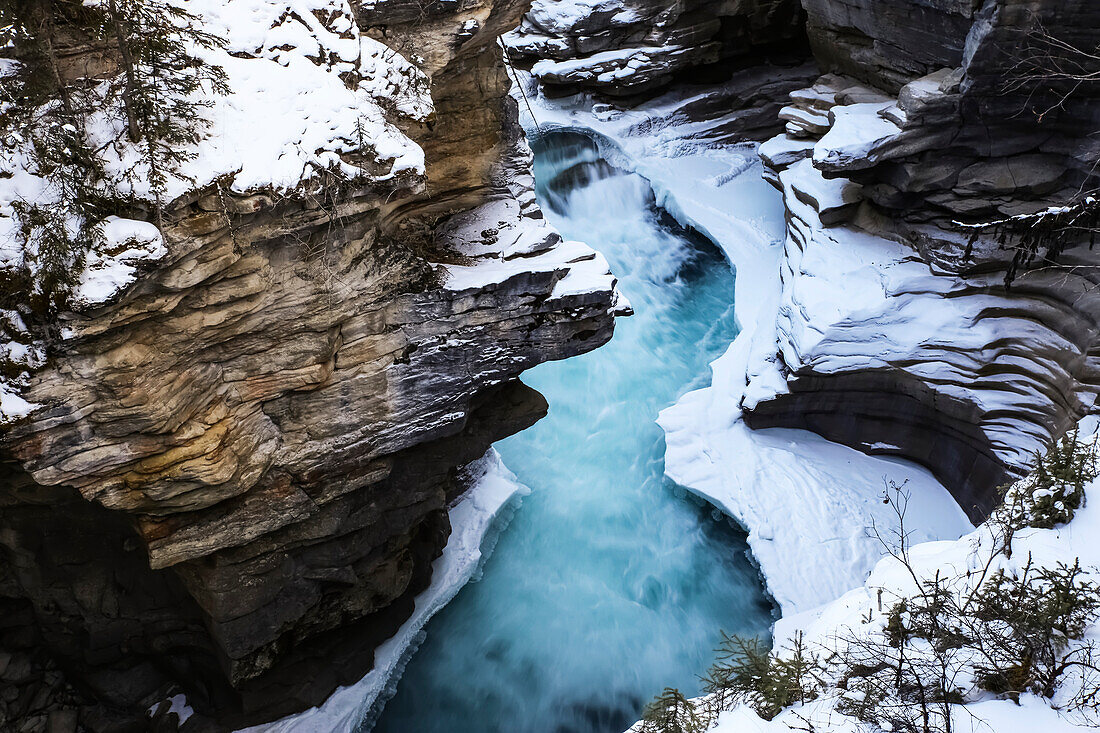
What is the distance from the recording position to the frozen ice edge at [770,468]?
8.95 m

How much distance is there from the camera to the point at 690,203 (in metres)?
14.6

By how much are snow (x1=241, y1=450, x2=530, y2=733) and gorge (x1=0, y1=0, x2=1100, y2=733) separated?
43 mm

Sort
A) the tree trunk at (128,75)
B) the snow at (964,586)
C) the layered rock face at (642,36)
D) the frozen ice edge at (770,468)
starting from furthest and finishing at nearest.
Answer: the layered rock face at (642,36) → the frozen ice edge at (770,468) → the tree trunk at (128,75) → the snow at (964,586)

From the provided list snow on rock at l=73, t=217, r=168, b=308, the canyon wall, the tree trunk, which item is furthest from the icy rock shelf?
the tree trunk

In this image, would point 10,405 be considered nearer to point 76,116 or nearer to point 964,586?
point 76,116

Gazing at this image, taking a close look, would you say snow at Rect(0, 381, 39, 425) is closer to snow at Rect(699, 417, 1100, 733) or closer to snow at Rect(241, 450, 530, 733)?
snow at Rect(241, 450, 530, 733)

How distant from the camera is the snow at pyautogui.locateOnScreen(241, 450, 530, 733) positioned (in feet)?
26.2

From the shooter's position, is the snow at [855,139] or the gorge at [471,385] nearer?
the gorge at [471,385]

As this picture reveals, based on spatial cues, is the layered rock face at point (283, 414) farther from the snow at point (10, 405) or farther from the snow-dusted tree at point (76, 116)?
the snow-dusted tree at point (76, 116)

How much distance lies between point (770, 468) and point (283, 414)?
6625mm

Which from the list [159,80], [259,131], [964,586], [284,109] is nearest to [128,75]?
[159,80]

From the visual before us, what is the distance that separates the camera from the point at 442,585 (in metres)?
9.39

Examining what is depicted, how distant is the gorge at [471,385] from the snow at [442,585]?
0.14ft

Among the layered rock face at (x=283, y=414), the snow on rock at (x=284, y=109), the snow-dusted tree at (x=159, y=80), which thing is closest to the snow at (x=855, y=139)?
the layered rock face at (x=283, y=414)
